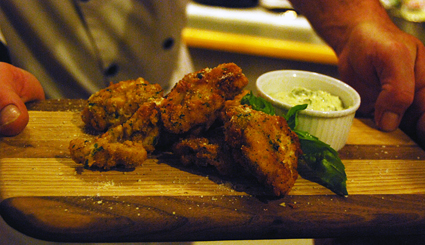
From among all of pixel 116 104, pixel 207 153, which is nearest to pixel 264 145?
pixel 207 153

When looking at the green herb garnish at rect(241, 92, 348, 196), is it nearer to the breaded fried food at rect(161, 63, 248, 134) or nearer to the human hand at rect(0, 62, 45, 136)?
the breaded fried food at rect(161, 63, 248, 134)

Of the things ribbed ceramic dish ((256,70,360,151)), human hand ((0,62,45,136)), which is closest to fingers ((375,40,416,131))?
ribbed ceramic dish ((256,70,360,151))

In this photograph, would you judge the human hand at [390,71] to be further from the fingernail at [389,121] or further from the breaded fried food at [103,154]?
the breaded fried food at [103,154]

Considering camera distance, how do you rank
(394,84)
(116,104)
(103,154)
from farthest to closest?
(394,84)
(116,104)
(103,154)

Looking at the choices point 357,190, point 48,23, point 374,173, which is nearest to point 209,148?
point 357,190

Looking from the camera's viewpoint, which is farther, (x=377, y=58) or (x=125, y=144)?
(x=377, y=58)

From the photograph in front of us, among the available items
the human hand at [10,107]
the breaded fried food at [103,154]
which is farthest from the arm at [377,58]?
the human hand at [10,107]

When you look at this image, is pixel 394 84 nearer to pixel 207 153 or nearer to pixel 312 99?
pixel 312 99

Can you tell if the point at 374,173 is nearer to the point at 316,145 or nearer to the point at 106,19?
the point at 316,145
